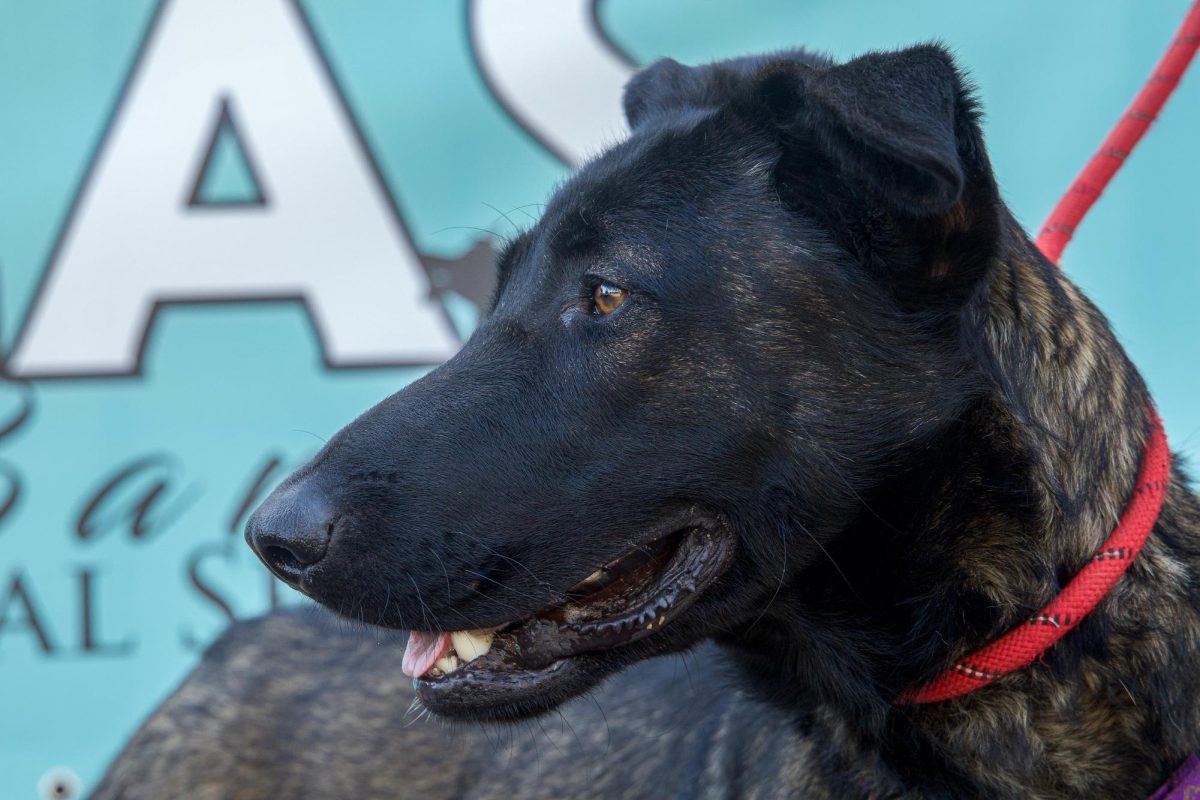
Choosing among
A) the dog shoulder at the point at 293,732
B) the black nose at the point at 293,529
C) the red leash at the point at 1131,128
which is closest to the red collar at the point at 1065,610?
the red leash at the point at 1131,128

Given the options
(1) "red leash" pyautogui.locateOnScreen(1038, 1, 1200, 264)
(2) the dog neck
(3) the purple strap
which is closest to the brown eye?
(2) the dog neck

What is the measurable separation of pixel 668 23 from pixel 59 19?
1.98 metres

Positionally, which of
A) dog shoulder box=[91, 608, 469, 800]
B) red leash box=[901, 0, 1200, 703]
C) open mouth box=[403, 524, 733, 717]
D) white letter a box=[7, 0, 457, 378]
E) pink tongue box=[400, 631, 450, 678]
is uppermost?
red leash box=[901, 0, 1200, 703]

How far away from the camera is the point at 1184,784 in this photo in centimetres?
162

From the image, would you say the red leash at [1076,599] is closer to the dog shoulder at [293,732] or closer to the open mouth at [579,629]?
the open mouth at [579,629]

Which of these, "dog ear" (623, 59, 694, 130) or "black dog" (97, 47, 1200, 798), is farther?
"dog ear" (623, 59, 694, 130)

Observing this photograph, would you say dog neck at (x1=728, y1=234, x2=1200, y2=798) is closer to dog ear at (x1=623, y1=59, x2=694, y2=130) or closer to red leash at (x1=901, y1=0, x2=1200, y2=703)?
red leash at (x1=901, y1=0, x2=1200, y2=703)

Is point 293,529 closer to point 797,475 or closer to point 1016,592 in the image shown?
point 797,475

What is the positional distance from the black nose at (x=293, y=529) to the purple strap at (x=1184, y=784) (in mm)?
1273

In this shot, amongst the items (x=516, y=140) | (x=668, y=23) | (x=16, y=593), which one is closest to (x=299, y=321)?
(x=516, y=140)

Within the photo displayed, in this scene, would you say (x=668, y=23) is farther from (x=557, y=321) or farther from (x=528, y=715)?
(x=528, y=715)

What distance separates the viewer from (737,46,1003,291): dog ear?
149 cm

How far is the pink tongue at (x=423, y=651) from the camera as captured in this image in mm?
1799

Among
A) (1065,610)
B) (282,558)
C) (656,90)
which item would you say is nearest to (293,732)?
(282,558)
